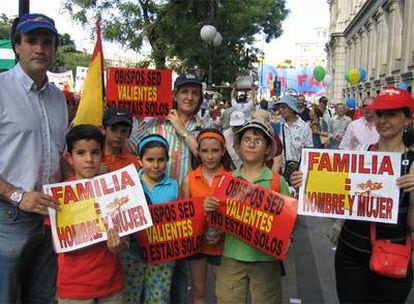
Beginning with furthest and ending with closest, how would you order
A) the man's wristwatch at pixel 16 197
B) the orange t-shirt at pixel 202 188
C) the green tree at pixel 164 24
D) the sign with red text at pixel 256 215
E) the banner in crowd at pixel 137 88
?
the green tree at pixel 164 24, the banner in crowd at pixel 137 88, the orange t-shirt at pixel 202 188, the sign with red text at pixel 256 215, the man's wristwatch at pixel 16 197

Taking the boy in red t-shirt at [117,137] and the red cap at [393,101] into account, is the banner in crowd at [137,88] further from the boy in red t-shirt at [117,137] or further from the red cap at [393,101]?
the red cap at [393,101]

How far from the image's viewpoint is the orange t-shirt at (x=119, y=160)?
3.72 metres

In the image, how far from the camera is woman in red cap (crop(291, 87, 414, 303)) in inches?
116

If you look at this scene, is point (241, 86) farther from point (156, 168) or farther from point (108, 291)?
point (108, 291)

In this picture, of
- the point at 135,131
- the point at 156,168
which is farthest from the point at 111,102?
the point at 156,168

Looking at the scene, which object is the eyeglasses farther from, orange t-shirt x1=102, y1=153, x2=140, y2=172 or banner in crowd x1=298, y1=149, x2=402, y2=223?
orange t-shirt x1=102, y1=153, x2=140, y2=172

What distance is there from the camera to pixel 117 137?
380 cm

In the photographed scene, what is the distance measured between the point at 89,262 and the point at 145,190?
0.68 m

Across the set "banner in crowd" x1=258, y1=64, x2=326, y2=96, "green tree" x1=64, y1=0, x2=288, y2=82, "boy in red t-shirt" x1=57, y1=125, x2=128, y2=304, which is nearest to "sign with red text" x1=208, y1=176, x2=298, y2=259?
"boy in red t-shirt" x1=57, y1=125, x2=128, y2=304

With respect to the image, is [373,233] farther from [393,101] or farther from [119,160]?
[119,160]

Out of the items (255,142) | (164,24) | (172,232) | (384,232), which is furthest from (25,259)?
(164,24)

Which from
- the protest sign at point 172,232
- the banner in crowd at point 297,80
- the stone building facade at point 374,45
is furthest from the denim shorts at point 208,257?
the banner in crowd at point 297,80

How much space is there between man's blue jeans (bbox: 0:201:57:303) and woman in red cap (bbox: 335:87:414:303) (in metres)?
1.94

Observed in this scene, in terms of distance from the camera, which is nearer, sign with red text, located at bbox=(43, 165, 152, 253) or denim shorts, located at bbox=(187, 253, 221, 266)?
sign with red text, located at bbox=(43, 165, 152, 253)
